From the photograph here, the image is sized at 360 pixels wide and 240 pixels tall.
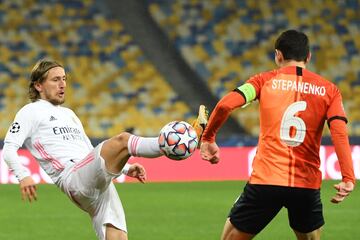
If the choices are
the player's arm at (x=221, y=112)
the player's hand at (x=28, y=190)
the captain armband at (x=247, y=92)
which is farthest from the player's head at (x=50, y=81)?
the captain armband at (x=247, y=92)

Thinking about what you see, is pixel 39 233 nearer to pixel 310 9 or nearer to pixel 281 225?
pixel 281 225

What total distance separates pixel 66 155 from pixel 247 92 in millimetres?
1617

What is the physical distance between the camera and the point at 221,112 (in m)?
5.66

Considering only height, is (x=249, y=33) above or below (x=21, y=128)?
above

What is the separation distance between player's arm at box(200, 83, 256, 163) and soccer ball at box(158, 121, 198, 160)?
22 centimetres

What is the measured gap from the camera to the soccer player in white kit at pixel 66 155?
238 inches

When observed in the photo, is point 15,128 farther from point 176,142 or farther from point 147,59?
point 147,59

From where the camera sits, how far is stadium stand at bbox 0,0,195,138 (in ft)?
67.3

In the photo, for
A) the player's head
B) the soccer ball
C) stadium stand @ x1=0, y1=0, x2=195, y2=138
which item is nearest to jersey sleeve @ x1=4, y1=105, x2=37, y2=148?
the player's head

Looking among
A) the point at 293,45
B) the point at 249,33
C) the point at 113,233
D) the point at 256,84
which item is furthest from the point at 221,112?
the point at 249,33

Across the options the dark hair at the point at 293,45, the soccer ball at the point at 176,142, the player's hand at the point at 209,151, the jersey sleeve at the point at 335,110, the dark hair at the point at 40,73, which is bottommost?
the player's hand at the point at 209,151

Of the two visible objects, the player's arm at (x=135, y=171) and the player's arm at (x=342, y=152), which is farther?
the player's arm at (x=135, y=171)

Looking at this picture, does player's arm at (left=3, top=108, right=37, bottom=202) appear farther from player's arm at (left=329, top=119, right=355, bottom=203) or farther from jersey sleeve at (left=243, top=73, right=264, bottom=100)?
player's arm at (left=329, top=119, right=355, bottom=203)

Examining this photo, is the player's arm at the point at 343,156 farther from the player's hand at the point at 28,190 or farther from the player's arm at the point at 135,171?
the player's hand at the point at 28,190
